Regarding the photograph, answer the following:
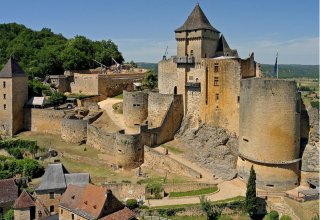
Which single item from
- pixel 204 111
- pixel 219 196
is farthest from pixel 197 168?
pixel 204 111

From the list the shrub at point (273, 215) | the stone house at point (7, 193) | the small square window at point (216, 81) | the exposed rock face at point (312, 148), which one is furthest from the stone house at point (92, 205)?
the small square window at point (216, 81)

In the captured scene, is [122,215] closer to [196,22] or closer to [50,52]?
[196,22]

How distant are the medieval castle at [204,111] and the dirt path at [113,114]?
0.76 metres

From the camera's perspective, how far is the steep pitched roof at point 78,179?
32.5m

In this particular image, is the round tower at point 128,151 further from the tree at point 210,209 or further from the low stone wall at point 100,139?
the tree at point 210,209

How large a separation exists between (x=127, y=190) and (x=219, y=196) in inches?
281

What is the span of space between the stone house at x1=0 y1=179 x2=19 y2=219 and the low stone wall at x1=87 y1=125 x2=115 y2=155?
960 cm

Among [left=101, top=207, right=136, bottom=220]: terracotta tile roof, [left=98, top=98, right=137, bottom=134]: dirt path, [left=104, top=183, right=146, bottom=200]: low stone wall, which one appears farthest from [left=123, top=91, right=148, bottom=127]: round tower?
[left=101, top=207, right=136, bottom=220]: terracotta tile roof

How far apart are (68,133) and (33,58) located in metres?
26.3

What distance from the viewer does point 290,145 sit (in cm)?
3319

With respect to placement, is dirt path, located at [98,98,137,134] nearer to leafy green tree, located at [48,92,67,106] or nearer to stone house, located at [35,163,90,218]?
leafy green tree, located at [48,92,67,106]

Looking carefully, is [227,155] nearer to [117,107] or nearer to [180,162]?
[180,162]

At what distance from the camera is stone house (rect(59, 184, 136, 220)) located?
28094 mm

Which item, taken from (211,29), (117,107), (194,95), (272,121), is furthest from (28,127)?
(272,121)
